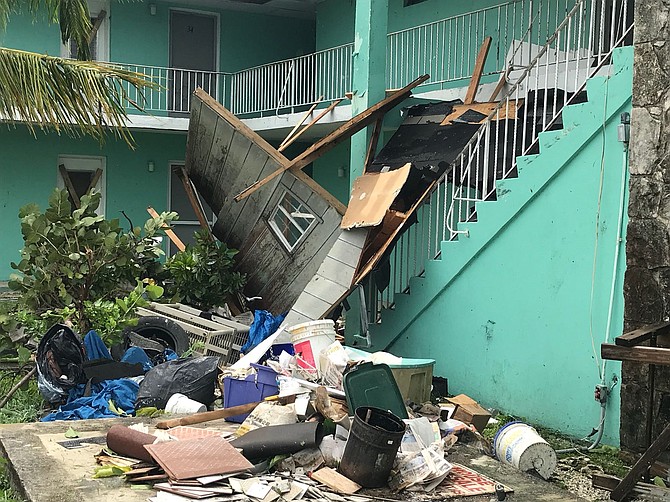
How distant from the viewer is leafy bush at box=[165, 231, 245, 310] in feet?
36.1

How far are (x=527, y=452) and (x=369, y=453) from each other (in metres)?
1.58

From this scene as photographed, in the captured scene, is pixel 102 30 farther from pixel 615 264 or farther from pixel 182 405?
pixel 615 264

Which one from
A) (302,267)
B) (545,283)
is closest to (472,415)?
(545,283)

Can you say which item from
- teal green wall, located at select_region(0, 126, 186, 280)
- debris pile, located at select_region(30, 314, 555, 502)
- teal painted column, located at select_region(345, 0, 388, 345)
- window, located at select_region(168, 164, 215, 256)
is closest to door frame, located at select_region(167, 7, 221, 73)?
teal green wall, located at select_region(0, 126, 186, 280)

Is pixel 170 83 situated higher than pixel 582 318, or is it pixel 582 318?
pixel 170 83

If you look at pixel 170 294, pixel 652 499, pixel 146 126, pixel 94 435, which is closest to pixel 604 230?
pixel 652 499

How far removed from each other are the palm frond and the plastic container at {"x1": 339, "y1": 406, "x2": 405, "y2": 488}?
3.99 metres

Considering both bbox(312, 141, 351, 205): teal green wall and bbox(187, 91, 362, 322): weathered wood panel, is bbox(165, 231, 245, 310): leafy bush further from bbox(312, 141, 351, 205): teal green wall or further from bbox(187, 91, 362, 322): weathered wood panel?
bbox(312, 141, 351, 205): teal green wall

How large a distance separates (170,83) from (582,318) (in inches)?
466

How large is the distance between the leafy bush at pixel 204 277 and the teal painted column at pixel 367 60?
209cm

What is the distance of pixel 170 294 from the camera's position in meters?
11.0

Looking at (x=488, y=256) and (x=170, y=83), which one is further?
(x=170, y=83)

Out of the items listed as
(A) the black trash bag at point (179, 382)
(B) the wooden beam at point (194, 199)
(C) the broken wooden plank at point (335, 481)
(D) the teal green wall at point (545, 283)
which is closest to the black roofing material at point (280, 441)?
(C) the broken wooden plank at point (335, 481)

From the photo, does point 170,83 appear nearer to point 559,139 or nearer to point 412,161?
point 412,161
